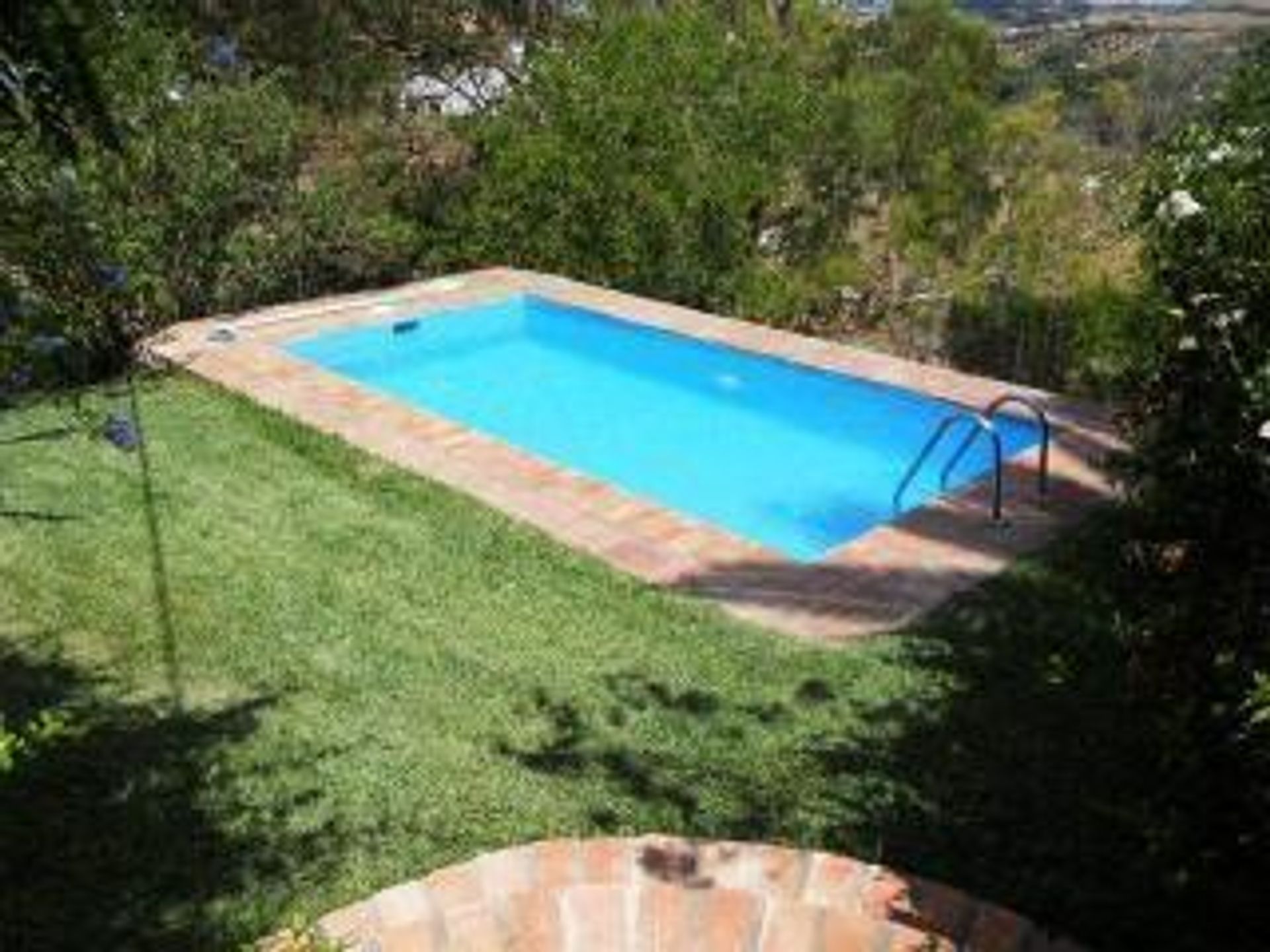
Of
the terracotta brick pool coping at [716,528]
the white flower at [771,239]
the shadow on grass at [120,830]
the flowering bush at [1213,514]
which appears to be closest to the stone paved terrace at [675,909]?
the shadow on grass at [120,830]

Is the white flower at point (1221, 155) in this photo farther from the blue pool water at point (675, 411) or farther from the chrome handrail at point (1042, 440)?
the blue pool water at point (675, 411)

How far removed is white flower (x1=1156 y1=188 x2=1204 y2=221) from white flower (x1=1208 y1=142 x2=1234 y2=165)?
14cm

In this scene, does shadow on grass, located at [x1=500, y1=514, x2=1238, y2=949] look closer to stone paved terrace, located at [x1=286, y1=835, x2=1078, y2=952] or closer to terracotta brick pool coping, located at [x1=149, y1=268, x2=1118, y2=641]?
stone paved terrace, located at [x1=286, y1=835, x2=1078, y2=952]

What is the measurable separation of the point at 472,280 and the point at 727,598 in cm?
855

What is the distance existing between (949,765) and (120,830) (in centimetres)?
342

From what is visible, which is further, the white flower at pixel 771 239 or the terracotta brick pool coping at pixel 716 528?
the white flower at pixel 771 239

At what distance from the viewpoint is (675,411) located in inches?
570

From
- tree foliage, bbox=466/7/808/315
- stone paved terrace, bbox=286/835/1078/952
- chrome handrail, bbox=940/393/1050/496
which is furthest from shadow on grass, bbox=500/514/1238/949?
tree foliage, bbox=466/7/808/315

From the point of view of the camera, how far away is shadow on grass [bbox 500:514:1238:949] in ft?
18.0

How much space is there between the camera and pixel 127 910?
526 cm

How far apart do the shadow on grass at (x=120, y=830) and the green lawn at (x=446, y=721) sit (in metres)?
0.01

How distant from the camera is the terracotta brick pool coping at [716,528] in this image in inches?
336

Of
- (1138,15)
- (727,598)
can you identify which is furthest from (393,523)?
(1138,15)

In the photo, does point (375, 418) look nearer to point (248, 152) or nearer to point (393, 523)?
point (393, 523)
